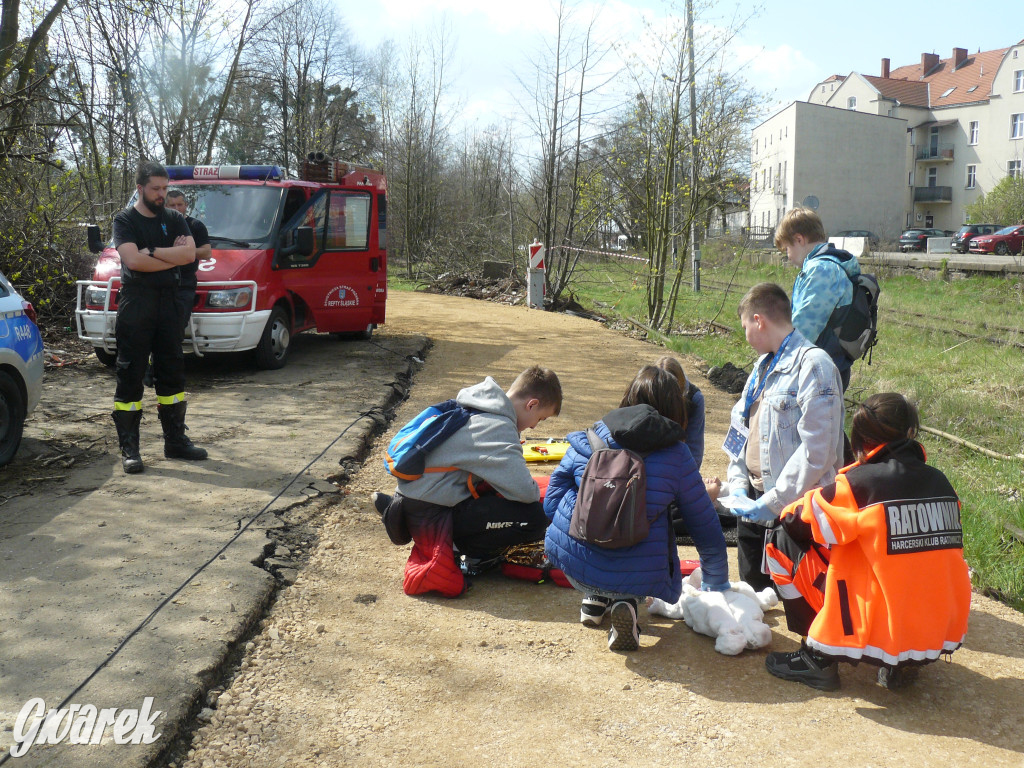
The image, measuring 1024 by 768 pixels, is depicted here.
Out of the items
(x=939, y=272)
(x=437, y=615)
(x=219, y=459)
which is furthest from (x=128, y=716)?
(x=939, y=272)

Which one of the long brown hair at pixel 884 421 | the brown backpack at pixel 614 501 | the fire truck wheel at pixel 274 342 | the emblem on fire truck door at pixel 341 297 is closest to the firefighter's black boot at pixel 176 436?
the fire truck wheel at pixel 274 342

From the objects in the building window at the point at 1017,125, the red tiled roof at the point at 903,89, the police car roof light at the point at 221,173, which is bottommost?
→ the police car roof light at the point at 221,173

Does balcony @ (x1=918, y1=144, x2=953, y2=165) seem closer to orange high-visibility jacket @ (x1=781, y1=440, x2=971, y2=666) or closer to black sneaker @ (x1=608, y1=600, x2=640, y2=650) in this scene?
orange high-visibility jacket @ (x1=781, y1=440, x2=971, y2=666)

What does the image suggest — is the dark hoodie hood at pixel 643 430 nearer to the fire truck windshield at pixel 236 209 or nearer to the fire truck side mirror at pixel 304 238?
the fire truck side mirror at pixel 304 238

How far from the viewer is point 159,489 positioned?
17.9ft

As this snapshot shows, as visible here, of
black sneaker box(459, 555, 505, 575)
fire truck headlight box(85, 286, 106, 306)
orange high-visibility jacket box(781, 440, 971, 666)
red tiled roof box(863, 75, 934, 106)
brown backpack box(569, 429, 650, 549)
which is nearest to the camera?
orange high-visibility jacket box(781, 440, 971, 666)

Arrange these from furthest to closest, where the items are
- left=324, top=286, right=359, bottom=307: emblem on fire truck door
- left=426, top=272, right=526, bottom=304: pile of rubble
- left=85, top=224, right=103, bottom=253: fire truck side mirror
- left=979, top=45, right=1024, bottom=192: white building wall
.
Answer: left=979, top=45, right=1024, bottom=192: white building wall, left=426, top=272, right=526, bottom=304: pile of rubble, left=324, top=286, right=359, bottom=307: emblem on fire truck door, left=85, top=224, right=103, bottom=253: fire truck side mirror

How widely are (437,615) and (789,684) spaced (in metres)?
1.58

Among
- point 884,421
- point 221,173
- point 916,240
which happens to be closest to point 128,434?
point 884,421

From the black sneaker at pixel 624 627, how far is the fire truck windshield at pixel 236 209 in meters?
7.49

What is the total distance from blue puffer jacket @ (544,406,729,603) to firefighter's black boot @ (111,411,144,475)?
3500 millimetres

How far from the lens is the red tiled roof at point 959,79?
2491 inches

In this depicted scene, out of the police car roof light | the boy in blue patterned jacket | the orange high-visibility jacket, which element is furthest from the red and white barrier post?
the orange high-visibility jacket

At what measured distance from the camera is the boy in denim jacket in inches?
139
